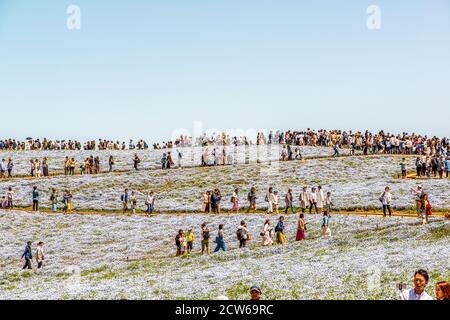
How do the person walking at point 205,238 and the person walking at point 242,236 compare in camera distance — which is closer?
the person walking at point 205,238

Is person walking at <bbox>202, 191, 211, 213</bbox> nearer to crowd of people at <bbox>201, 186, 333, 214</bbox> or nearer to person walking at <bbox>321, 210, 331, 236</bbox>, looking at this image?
crowd of people at <bbox>201, 186, 333, 214</bbox>

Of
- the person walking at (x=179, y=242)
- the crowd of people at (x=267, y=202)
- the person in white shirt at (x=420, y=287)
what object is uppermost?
the person in white shirt at (x=420, y=287)

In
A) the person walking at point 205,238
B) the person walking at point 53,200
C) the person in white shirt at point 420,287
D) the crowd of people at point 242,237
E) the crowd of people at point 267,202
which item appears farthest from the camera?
the person walking at point 53,200

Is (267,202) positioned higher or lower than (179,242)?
higher

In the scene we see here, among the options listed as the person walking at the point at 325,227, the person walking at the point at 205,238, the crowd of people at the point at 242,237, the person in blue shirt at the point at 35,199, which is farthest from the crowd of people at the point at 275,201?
the person in blue shirt at the point at 35,199

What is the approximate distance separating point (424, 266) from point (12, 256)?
31.3 m

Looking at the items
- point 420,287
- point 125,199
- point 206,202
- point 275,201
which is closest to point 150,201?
point 125,199

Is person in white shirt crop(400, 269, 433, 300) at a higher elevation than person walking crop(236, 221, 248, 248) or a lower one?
higher

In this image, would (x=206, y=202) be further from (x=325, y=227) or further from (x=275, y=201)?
(x=325, y=227)

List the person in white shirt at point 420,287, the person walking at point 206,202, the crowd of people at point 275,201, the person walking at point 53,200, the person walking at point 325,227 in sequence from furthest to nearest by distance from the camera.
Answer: the person walking at point 53,200 < the person walking at point 206,202 < the crowd of people at point 275,201 < the person walking at point 325,227 < the person in white shirt at point 420,287

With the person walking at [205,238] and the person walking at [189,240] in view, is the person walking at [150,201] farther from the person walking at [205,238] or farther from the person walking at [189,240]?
the person walking at [205,238]

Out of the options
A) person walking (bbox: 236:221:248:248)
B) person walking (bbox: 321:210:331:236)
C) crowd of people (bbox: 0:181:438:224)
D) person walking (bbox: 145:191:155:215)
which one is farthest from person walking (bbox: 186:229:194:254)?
person walking (bbox: 145:191:155:215)

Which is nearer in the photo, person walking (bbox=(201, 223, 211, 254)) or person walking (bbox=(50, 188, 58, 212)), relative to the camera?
person walking (bbox=(201, 223, 211, 254))
